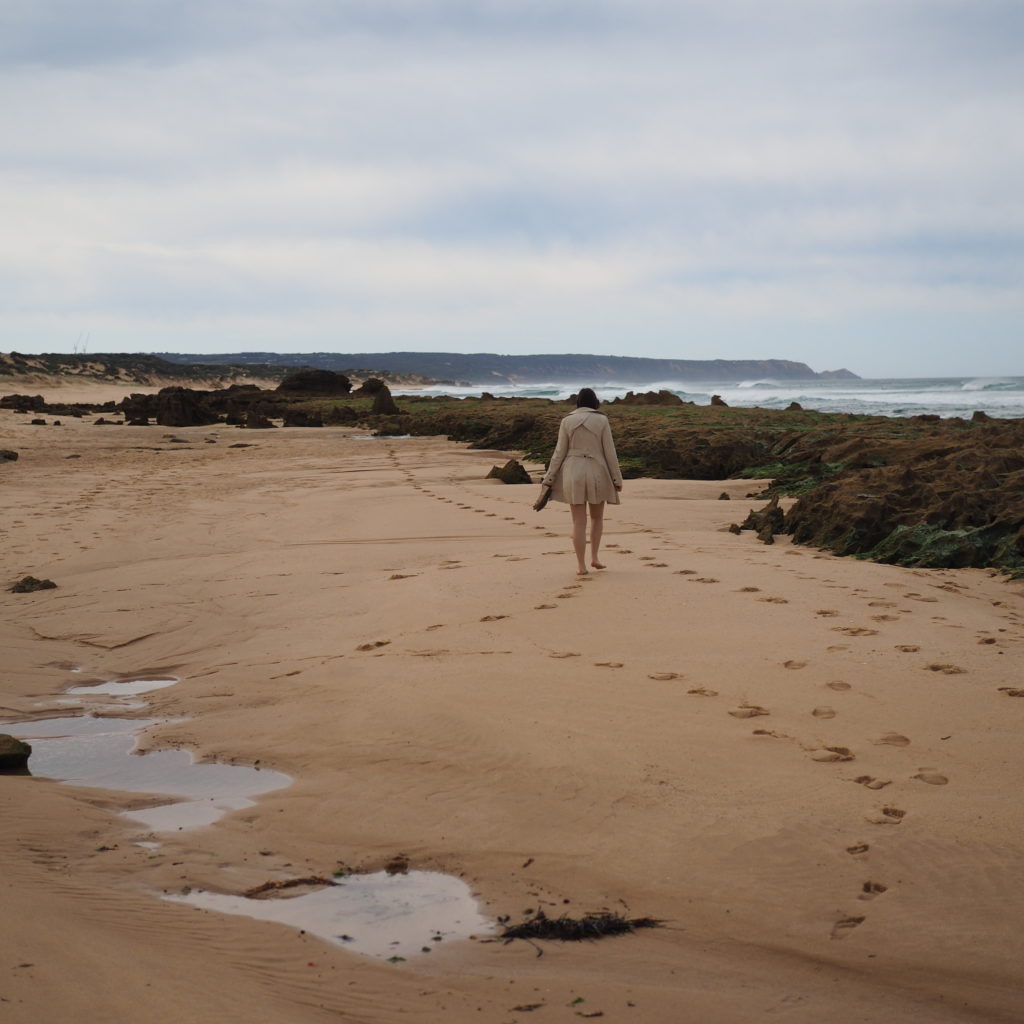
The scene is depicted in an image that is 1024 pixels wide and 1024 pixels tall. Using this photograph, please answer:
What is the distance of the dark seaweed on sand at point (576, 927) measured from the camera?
3.00m

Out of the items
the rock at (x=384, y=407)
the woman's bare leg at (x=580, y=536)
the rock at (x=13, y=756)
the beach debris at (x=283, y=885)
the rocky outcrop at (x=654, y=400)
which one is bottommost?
the beach debris at (x=283, y=885)

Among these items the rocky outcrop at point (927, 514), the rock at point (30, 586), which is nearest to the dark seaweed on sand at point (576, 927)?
the rocky outcrop at point (927, 514)

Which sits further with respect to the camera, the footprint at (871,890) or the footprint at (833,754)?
the footprint at (833,754)

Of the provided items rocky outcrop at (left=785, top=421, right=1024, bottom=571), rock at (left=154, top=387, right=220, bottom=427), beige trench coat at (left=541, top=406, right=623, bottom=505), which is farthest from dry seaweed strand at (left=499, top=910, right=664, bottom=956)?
rock at (left=154, top=387, right=220, bottom=427)

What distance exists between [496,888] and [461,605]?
3731mm

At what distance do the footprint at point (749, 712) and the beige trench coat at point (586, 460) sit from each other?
3.48 m

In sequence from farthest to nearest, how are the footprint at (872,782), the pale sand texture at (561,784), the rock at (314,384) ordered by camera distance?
the rock at (314,384) < the footprint at (872,782) < the pale sand texture at (561,784)

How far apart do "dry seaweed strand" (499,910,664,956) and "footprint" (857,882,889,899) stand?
63cm

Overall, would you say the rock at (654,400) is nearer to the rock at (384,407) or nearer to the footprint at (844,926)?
the rock at (384,407)

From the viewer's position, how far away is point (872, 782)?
12.8ft

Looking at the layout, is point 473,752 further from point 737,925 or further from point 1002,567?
point 1002,567

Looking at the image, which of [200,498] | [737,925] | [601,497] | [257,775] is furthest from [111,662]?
[200,498]

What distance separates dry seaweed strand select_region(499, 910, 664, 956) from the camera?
3000 mm

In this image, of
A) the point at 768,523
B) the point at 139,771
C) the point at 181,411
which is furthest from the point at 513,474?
the point at 181,411
